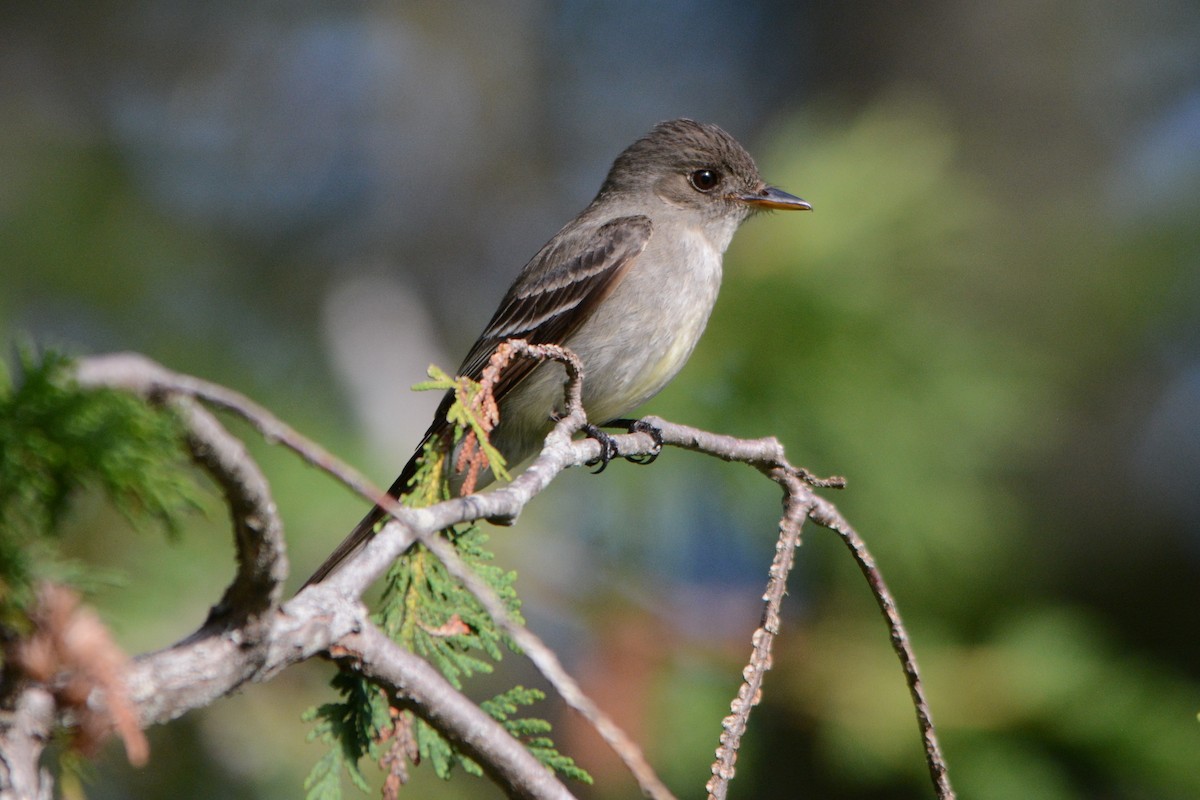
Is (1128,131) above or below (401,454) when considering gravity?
above

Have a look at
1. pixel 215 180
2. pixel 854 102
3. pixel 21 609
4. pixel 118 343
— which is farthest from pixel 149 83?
pixel 21 609

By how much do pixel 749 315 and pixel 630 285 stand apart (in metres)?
0.50

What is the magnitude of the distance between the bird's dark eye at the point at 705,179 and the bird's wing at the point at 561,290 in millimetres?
414

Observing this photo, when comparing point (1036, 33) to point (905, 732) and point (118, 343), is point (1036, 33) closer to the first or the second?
point (905, 732)

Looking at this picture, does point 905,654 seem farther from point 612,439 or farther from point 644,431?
point 644,431

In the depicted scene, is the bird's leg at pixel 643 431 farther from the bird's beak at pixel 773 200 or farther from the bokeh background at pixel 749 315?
the bird's beak at pixel 773 200

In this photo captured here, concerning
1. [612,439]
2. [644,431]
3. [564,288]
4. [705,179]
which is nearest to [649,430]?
[644,431]

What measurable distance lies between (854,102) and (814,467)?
165 inches

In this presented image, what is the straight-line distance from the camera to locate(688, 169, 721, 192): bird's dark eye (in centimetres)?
486

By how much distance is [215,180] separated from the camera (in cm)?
786

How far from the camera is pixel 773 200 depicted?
185 inches

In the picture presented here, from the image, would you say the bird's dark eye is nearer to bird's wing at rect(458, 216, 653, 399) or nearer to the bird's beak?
the bird's beak

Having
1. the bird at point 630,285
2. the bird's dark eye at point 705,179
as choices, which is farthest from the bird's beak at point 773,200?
the bird's dark eye at point 705,179

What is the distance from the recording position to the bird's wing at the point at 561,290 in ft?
13.9
